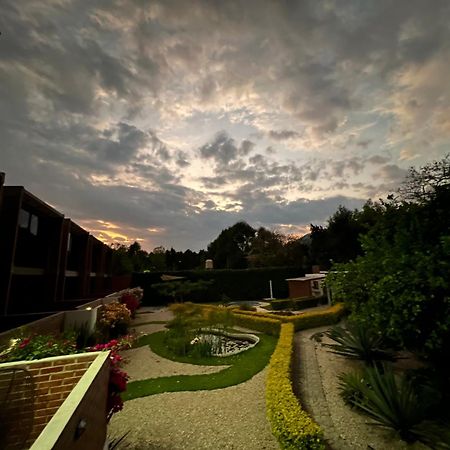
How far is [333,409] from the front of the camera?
5602 millimetres

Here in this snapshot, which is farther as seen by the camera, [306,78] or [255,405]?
[306,78]

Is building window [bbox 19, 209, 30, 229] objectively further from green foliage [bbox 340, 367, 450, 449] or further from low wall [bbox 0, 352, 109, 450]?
green foliage [bbox 340, 367, 450, 449]

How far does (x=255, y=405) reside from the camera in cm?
588

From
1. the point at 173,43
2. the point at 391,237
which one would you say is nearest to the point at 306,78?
the point at 173,43

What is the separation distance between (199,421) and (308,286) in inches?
755

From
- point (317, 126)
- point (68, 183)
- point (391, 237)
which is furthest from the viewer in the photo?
point (68, 183)

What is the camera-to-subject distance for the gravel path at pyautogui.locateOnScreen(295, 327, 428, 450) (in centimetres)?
443

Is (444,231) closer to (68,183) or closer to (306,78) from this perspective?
(306,78)

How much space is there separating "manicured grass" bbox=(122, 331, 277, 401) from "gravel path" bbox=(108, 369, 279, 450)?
33 centimetres

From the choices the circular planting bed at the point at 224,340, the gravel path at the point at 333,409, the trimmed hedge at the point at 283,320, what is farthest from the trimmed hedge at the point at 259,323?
the gravel path at the point at 333,409

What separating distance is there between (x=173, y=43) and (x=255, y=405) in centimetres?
1148

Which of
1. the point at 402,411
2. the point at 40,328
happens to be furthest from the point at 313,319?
the point at 40,328

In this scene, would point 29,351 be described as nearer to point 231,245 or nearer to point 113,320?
point 113,320

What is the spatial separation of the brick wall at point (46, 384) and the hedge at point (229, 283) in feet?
77.7
